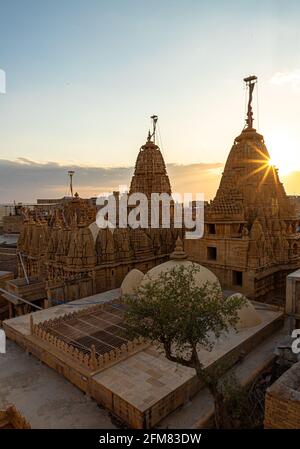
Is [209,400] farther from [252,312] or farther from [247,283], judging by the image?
[247,283]

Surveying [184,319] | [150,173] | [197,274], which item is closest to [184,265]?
[197,274]

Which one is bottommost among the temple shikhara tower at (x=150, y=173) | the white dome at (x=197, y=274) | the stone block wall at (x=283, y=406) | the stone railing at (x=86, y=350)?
the stone railing at (x=86, y=350)

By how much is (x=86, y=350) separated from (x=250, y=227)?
15.1 meters

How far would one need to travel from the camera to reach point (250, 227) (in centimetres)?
2194

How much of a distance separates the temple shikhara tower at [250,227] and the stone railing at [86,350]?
9.85 m

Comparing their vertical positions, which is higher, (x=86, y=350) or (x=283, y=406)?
(x=283, y=406)

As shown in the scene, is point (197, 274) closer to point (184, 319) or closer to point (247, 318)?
point (247, 318)

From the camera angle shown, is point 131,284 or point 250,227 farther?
point 250,227

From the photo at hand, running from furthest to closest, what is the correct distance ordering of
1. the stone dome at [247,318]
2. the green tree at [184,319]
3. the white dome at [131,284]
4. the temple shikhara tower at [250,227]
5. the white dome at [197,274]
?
the temple shikhara tower at [250,227]
the white dome at [131,284]
the white dome at [197,274]
the stone dome at [247,318]
the green tree at [184,319]

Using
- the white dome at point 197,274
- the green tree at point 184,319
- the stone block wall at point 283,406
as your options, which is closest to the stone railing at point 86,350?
the green tree at point 184,319

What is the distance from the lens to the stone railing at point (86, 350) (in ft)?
36.5

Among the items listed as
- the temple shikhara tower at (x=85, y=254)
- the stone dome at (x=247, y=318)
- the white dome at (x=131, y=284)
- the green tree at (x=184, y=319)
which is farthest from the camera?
the temple shikhara tower at (x=85, y=254)

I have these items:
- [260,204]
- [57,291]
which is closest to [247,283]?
[260,204]

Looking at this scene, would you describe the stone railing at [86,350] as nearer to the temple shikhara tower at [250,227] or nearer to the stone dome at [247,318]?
the stone dome at [247,318]
